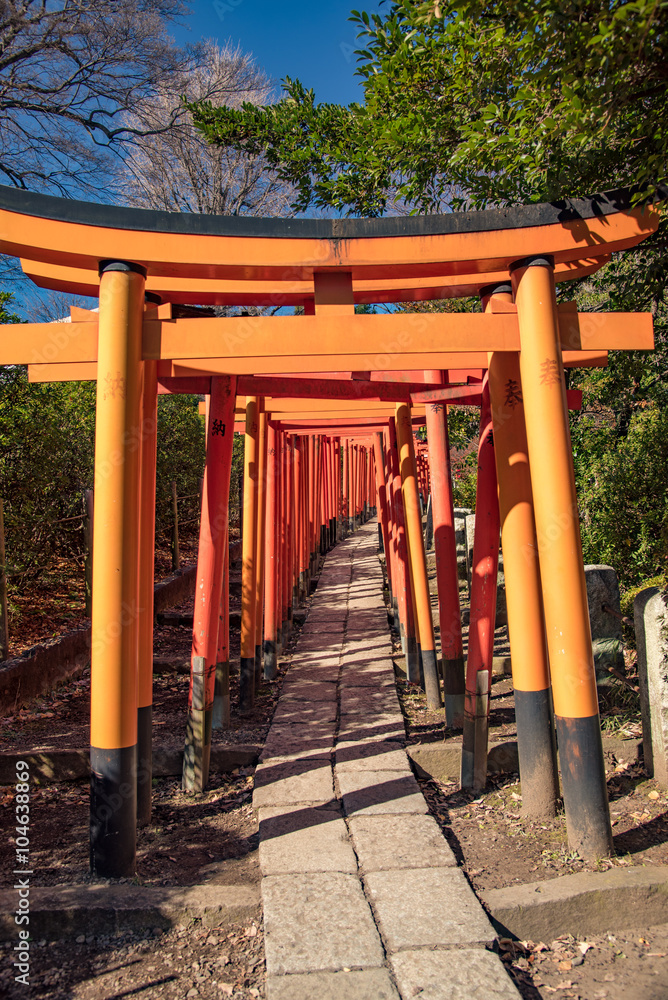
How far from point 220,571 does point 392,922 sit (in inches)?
88.8

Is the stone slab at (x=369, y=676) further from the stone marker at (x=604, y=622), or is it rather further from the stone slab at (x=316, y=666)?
the stone marker at (x=604, y=622)

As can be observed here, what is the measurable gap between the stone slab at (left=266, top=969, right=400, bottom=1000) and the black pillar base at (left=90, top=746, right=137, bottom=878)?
106cm

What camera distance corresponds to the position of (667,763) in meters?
3.73

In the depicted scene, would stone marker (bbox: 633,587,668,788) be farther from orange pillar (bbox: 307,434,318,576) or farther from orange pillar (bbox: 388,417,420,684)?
orange pillar (bbox: 307,434,318,576)

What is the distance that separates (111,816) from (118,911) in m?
0.40

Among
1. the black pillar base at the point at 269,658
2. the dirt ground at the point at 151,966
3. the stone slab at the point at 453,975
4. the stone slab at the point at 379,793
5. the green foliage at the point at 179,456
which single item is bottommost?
the dirt ground at the point at 151,966

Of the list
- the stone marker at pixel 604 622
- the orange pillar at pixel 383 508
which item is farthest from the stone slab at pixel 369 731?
the orange pillar at pixel 383 508

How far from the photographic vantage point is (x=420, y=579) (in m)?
5.89

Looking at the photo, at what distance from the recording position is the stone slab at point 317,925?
8.13 feet

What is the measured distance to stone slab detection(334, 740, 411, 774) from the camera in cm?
432

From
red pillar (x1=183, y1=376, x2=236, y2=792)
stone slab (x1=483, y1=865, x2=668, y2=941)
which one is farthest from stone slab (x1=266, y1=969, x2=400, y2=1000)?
red pillar (x1=183, y1=376, x2=236, y2=792)

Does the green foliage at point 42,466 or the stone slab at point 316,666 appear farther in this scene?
the stone slab at point 316,666

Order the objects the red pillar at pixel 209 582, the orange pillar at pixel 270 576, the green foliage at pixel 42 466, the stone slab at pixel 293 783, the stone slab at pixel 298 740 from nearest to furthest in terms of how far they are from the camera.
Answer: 1. the stone slab at pixel 293 783
2. the red pillar at pixel 209 582
3. the stone slab at pixel 298 740
4. the green foliage at pixel 42 466
5. the orange pillar at pixel 270 576

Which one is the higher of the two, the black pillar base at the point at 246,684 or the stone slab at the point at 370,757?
the black pillar base at the point at 246,684
